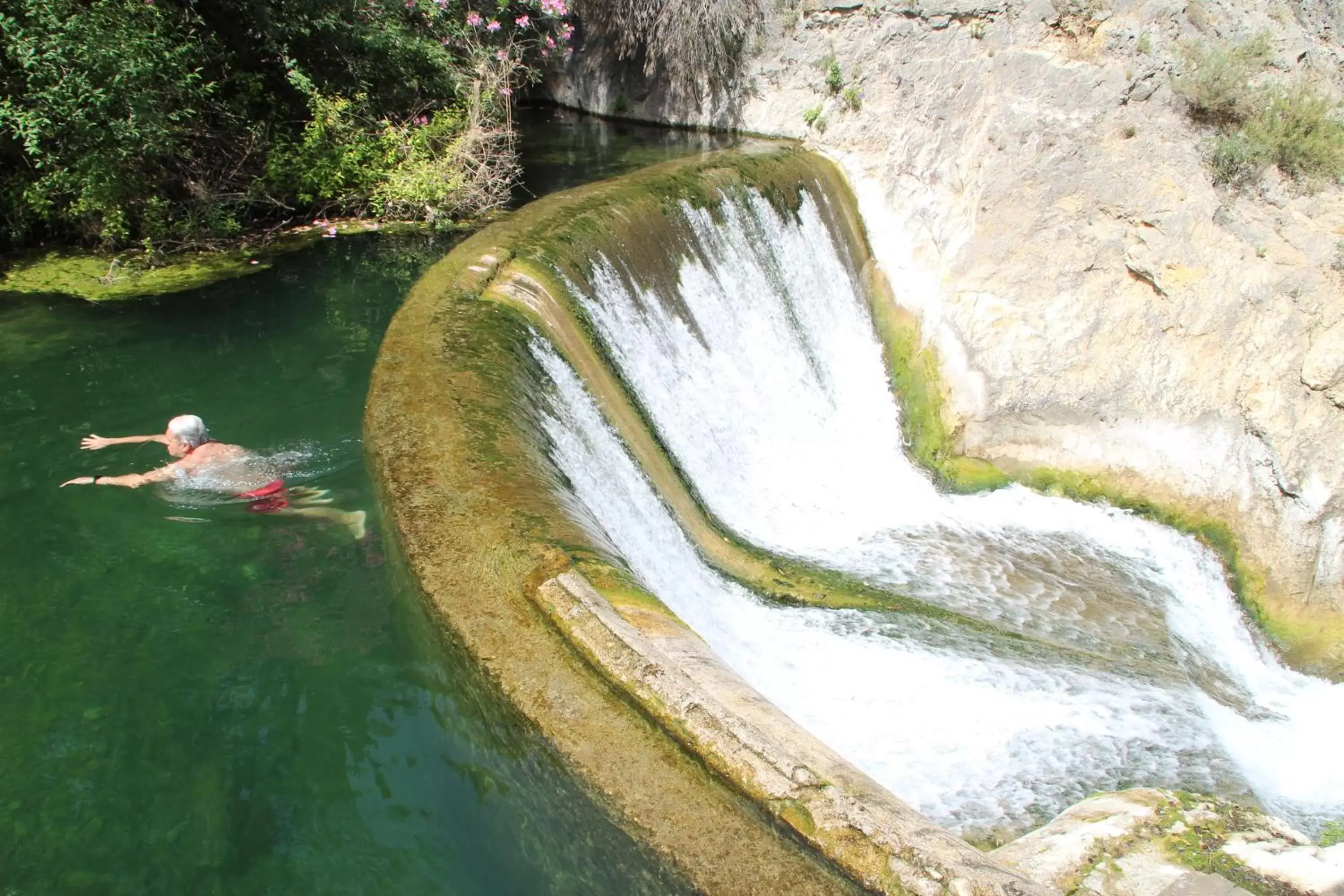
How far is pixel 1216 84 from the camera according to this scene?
9281 millimetres

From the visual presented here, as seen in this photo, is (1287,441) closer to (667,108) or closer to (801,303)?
(801,303)

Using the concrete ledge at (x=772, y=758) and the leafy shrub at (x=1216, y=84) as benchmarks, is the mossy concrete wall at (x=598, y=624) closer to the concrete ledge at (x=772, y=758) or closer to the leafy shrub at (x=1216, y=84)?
the concrete ledge at (x=772, y=758)

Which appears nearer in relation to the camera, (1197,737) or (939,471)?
(1197,737)

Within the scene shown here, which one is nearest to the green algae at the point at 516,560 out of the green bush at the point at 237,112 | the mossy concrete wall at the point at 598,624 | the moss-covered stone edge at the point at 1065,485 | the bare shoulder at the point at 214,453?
the mossy concrete wall at the point at 598,624

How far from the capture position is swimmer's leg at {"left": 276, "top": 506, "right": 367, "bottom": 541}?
5176mm

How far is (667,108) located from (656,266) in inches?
363

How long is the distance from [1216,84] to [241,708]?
10.3 m

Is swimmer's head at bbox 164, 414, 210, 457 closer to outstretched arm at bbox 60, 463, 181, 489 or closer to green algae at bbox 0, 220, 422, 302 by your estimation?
outstretched arm at bbox 60, 463, 181, 489

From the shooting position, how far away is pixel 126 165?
28.2ft

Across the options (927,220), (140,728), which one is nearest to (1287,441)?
(927,220)

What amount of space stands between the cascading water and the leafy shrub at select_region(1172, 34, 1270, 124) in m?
3.84

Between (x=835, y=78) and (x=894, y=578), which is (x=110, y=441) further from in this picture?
(x=835, y=78)

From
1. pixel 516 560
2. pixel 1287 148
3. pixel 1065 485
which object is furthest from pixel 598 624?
pixel 1287 148

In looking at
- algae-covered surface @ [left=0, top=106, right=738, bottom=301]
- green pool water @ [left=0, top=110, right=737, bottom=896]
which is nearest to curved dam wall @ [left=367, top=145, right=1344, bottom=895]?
green pool water @ [left=0, top=110, right=737, bottom=896]
